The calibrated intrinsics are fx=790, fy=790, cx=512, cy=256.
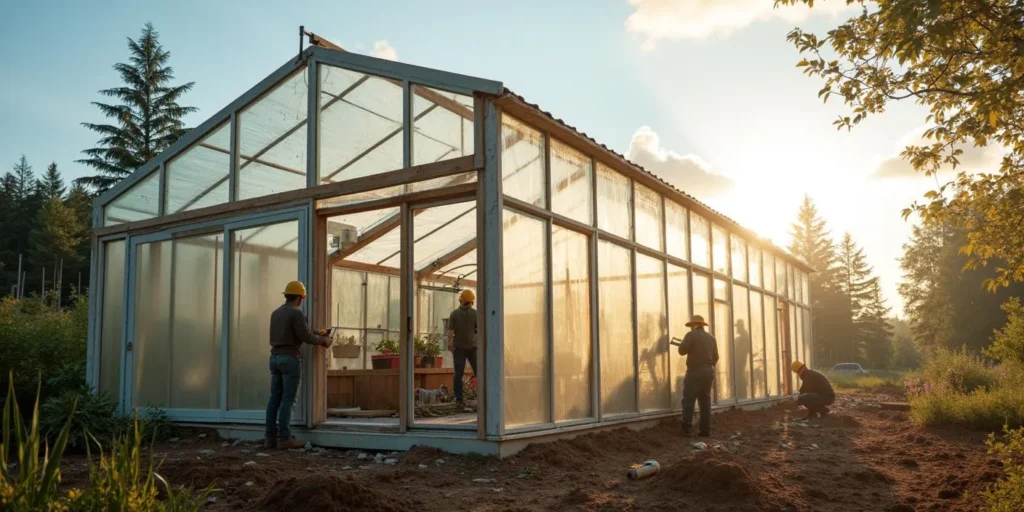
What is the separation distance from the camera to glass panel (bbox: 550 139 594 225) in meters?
9.06

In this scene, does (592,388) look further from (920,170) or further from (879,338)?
(879,338)

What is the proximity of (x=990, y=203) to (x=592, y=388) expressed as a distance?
4.59 m

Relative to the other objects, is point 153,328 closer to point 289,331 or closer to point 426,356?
point 289,331

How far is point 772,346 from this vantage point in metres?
17.8

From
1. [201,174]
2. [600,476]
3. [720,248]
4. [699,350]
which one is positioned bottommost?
[600,476]

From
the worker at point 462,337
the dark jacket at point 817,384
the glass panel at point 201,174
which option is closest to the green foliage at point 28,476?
the glass panel at point 201,174

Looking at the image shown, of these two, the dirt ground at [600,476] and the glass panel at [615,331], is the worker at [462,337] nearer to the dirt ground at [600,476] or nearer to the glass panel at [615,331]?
the glass panel at [615,331]

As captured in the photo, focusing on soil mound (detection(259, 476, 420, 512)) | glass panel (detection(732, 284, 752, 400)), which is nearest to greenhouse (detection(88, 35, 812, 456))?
soil mound (detection(259, 476, 420, 512))

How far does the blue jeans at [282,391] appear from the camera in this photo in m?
8.51

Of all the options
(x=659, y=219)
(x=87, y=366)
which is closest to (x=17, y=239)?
(x=87, y=366)

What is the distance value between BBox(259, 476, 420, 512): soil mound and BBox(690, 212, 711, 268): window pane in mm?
9056

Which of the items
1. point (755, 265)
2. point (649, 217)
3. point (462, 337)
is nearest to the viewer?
point (462, 337)

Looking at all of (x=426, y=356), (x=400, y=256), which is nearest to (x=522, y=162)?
(x=400, y=256)

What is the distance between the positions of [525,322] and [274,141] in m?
4.15
